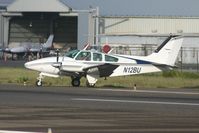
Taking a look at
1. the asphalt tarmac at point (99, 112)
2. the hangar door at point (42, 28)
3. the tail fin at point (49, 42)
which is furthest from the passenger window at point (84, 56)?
the hangar door at point (42, 28)

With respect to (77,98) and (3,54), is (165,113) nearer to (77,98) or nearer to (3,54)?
(77,98)

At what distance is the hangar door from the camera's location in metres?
97.7

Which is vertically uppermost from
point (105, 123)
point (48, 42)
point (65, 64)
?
point (48, 42)

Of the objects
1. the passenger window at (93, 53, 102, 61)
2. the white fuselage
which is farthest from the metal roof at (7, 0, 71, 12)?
the white fuselage

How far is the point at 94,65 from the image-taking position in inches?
1156

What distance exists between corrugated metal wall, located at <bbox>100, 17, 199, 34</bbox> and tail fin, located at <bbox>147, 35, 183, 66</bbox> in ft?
177

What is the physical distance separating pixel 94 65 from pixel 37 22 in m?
72.3

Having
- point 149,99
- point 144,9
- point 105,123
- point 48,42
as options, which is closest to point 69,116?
point 105,123

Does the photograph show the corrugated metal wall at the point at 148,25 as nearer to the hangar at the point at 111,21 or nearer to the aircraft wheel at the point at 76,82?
the hangar at the point at 111,21

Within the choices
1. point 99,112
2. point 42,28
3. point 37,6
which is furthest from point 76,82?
Result: point 42,28

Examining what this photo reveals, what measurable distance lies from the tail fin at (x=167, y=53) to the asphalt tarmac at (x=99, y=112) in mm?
6284

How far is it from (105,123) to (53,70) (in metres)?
15.9

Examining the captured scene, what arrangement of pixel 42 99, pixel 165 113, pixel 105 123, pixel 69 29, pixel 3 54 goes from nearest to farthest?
pixel 105 123 < pixel 165 113 < pixel 42 99 < pixel 3 54 < pixel 69 29

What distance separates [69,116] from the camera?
1505 cm
